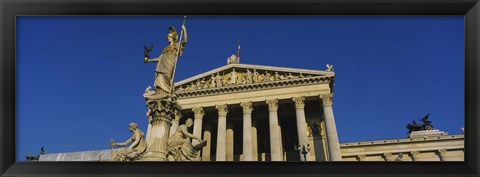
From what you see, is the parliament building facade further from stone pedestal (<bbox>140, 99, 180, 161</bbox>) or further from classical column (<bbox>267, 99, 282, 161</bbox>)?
stone pedestal (<bbox>140, 99, 180, 161</bbox>)

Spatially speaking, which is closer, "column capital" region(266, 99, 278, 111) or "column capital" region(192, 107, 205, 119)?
"column capital" region(266, 99, 278, 111)

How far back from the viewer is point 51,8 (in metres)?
3.99

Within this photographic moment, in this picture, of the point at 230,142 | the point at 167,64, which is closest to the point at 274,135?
the point at 230,142

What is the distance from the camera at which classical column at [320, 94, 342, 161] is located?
24.2m

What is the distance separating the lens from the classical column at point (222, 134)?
2583cm

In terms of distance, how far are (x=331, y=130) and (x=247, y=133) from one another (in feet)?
19.7

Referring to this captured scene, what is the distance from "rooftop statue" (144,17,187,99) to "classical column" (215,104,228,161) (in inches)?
704

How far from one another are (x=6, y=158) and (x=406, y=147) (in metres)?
33.2

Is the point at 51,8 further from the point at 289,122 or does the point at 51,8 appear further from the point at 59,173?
the point at 289,122

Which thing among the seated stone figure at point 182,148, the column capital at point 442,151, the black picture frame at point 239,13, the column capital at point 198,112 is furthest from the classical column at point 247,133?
the black picture frame at point 239,13

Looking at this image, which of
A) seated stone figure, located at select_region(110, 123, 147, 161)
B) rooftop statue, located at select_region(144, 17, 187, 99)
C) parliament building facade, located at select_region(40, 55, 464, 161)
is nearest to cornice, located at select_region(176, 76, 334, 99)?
parliament building facade, located at select_region(40, 55, 464, 161)

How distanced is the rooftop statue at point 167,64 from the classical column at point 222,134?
17.9 m

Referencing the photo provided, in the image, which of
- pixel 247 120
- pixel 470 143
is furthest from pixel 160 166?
pixel 247 120

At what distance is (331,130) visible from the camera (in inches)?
991
